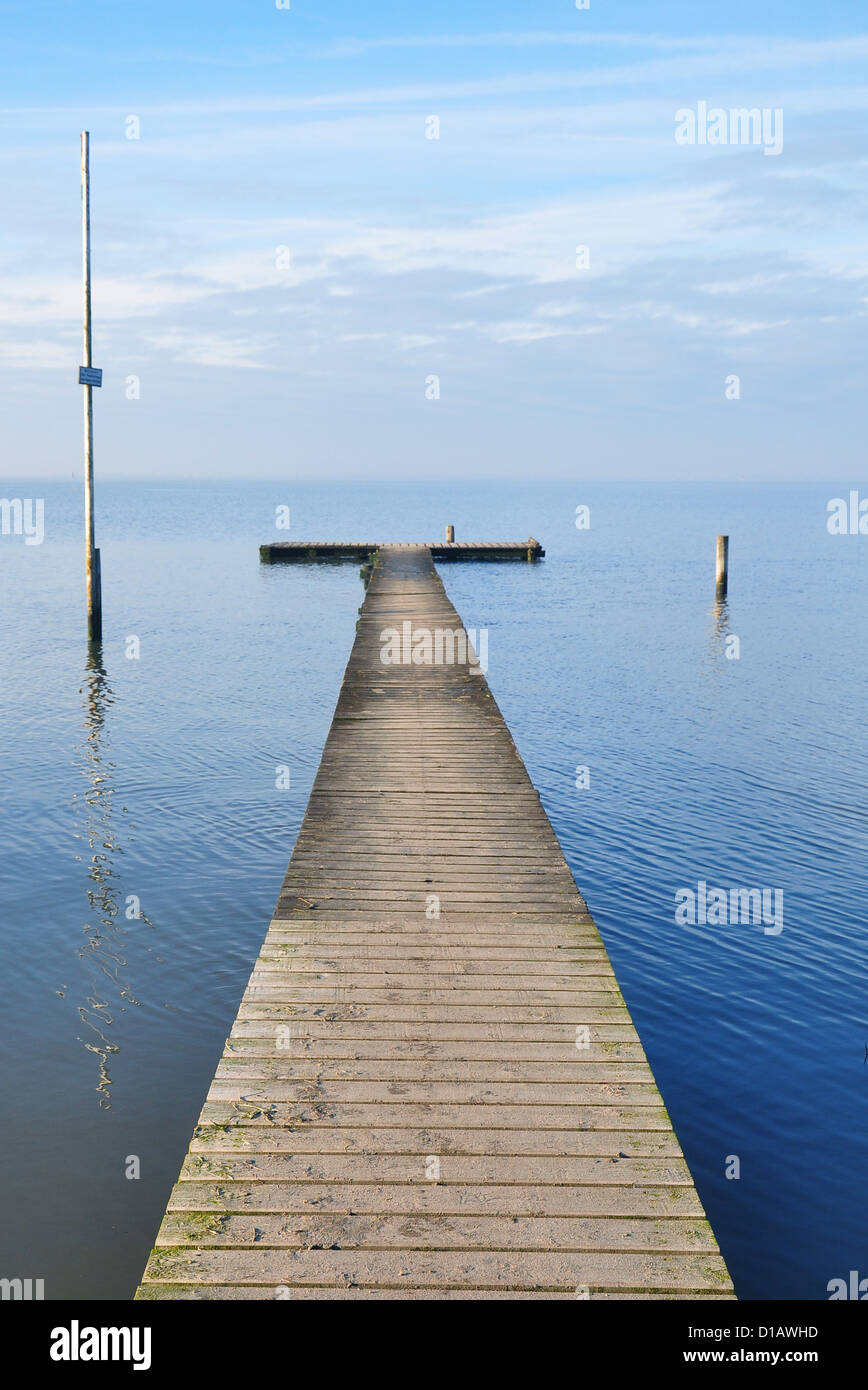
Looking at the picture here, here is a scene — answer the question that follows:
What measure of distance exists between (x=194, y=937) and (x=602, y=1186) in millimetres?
6737

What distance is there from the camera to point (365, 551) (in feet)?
168

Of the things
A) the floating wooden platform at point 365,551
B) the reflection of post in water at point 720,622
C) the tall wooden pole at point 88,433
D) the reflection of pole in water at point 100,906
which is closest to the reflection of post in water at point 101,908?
the reflection of pole in water at point 100,906

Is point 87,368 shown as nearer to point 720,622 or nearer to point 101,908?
point 101,908

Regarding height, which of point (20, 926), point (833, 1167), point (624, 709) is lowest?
point (833, 1167)

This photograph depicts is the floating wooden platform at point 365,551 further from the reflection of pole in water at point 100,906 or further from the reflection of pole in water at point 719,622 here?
the reflection of pole in water at point 100,906

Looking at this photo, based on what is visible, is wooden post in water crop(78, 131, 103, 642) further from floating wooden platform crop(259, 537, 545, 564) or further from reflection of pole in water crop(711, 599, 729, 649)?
floating wooden platform crop(259, 537, 545, 564)

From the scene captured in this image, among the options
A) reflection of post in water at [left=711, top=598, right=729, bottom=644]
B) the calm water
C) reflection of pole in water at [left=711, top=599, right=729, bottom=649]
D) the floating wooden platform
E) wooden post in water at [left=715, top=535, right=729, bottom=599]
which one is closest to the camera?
the calm water

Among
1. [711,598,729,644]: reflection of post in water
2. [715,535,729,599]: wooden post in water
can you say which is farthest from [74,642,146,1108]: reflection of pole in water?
[715,535,729,599]: wooden post in water

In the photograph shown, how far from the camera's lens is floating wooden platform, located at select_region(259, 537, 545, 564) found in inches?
2014

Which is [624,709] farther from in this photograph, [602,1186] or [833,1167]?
[602,1186]

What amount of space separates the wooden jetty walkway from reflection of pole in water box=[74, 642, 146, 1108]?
6.52 feet

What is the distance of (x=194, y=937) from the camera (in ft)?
37.2

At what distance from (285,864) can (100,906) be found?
227cm
